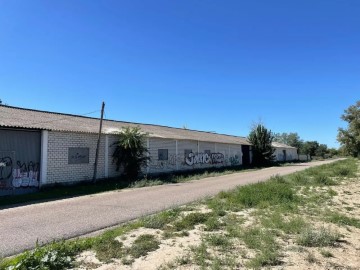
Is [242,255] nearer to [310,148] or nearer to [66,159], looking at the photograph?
[66,159]

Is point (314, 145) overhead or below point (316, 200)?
overhead

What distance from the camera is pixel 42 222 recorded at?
8.92m

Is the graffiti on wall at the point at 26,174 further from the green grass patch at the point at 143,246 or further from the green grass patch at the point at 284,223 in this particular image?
the green grass patch at the point at 284,223

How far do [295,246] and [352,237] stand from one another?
1.81 metres

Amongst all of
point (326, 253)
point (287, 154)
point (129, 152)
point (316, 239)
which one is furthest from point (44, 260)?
point (287, 154)

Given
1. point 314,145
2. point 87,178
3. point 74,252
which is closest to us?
point 74,252

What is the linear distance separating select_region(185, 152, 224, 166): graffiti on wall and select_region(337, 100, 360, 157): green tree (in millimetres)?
20563

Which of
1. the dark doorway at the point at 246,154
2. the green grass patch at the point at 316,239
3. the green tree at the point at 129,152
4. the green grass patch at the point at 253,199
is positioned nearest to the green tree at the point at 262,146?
the dark doorway at the point at 246,154

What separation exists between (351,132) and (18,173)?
46.1m

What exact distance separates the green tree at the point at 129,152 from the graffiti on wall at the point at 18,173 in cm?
606

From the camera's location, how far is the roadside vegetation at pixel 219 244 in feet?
17.7

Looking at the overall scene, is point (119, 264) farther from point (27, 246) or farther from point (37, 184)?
point (37, 184)

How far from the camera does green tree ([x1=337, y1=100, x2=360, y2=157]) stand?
44531mm

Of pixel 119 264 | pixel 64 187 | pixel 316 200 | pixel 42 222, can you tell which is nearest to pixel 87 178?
pixel 64 187
